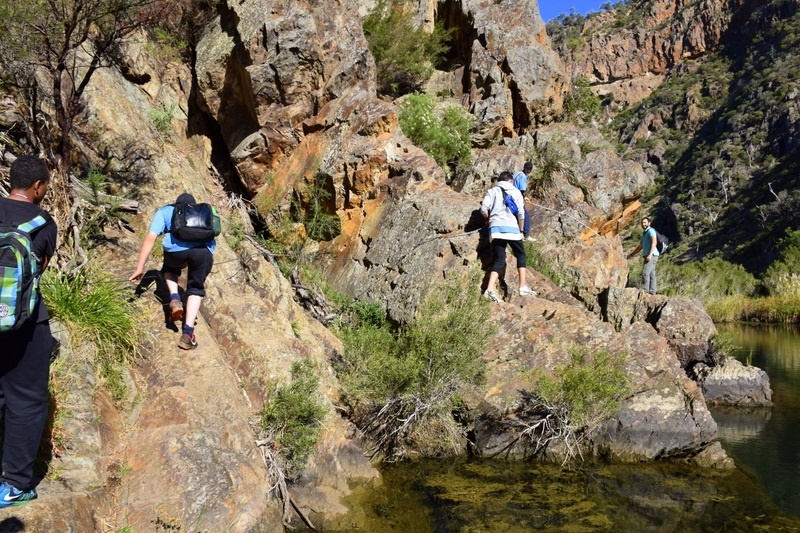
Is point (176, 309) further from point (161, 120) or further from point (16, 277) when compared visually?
point (161, 120)

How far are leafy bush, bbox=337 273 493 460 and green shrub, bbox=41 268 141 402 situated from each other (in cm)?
256

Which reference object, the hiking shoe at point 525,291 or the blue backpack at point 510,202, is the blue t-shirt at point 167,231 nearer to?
the blue backpack at point 510,202

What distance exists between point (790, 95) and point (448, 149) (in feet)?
180

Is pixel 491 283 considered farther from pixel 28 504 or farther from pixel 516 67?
pixel 516 67

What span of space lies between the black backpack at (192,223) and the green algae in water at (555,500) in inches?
116

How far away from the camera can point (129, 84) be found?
10.5 m

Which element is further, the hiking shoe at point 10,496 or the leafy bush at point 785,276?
the leafy bush at point 785,276

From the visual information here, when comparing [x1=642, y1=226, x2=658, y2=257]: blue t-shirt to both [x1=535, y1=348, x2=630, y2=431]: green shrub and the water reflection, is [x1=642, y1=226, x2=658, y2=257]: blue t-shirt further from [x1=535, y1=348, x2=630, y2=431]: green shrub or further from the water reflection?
[x1=535, y1=348, x2=630, y2=431]: green shrub

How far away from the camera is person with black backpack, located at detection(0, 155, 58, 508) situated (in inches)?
137

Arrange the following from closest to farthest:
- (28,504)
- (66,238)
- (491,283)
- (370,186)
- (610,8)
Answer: (28,504), (66,238), (491,283), (370,186), (610,8)

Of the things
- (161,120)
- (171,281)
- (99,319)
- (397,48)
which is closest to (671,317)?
(397,48)

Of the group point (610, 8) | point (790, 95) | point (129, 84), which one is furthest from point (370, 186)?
point (610, 8)

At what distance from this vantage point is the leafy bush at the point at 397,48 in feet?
44.5

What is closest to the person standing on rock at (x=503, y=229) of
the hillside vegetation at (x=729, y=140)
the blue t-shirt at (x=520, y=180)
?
the blue t-shirt at (x=520, y=180)
